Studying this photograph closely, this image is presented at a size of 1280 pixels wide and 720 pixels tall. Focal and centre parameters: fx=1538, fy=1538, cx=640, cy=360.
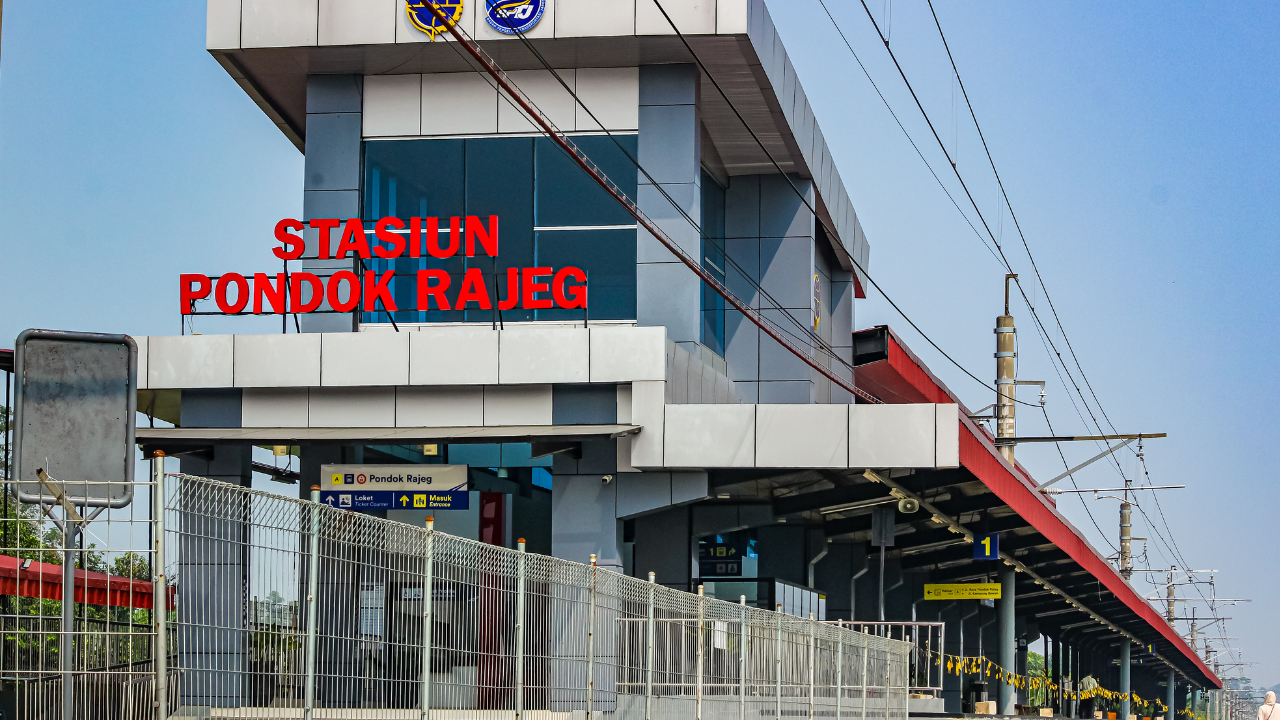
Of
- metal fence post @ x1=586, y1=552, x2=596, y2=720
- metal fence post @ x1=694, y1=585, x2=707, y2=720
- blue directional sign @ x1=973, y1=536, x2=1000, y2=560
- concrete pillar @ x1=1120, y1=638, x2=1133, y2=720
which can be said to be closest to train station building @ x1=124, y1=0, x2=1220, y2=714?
blue directional sign @ x1=973, y1=536, x2=1000, y2=560

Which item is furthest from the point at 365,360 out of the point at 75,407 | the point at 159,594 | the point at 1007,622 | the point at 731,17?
the point at 1007,622

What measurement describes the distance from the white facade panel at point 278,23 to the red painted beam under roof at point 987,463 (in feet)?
41.7

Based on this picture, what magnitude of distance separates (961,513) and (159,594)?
25778 mm

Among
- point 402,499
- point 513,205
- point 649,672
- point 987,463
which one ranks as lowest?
point 649,672

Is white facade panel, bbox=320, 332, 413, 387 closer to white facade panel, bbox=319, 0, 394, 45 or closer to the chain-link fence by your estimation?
white facade panel, bbox=319, 0, 394, 45

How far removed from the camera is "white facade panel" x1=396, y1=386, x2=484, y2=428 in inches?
950

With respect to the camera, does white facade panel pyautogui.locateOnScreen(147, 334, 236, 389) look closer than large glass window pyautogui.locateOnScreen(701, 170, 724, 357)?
Yes

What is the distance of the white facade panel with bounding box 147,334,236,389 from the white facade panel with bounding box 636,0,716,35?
8.34 m

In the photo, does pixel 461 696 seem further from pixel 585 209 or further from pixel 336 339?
pixel 585 209

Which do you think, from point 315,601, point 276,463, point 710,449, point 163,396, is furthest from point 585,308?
point 315,601

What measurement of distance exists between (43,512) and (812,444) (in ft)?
50.6

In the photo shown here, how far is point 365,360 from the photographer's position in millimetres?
23922

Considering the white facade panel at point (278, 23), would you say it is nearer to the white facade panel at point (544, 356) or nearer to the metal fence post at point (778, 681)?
the white facade panel at point (544, 356)

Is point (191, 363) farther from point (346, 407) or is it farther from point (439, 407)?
point (439, 407)
